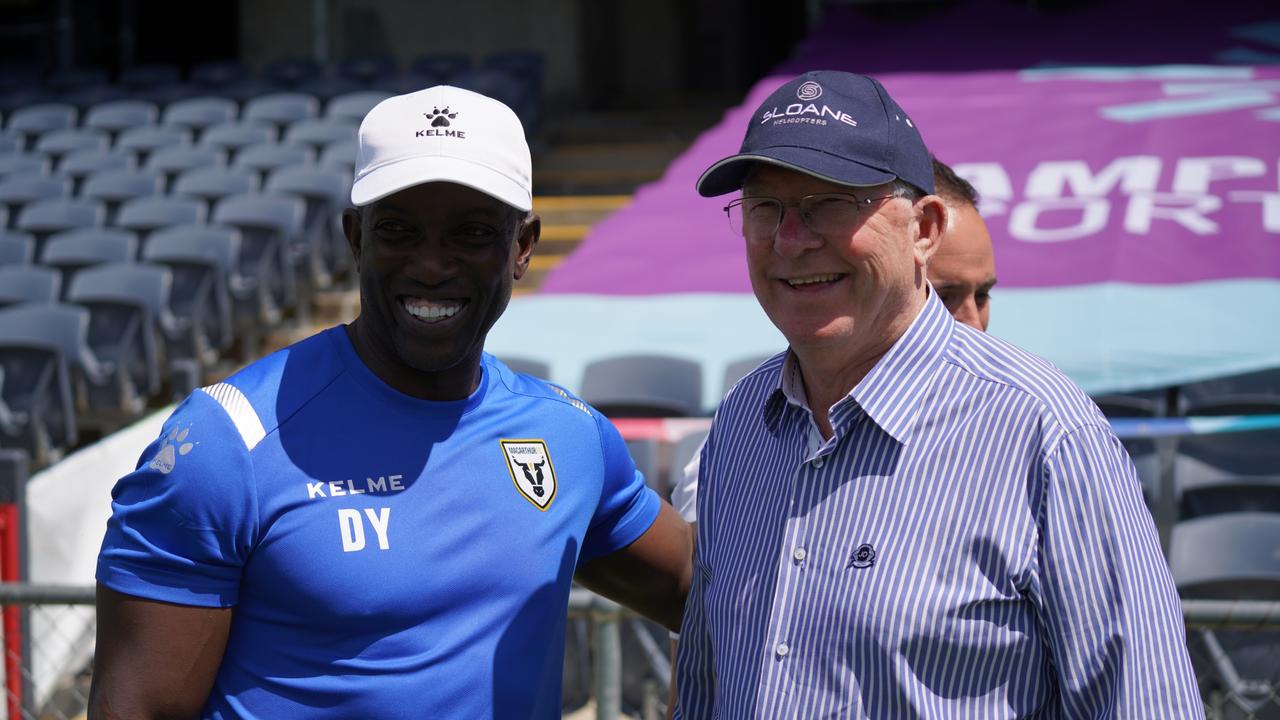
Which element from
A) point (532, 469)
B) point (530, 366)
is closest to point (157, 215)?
point (530, 366)

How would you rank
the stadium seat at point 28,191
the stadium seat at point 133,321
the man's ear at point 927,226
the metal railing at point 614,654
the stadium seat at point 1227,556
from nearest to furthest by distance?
the man's ear at point 927,226 < the metal railing at point 614,654 < the stadium seat at point 1227,556 < the stadium seat at point 133,321 < the stadium seat at point 28,191

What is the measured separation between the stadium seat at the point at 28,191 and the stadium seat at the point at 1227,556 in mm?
8318

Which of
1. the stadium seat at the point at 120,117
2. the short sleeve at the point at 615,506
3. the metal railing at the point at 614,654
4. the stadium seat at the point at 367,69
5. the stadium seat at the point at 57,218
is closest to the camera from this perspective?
the short sleeve at the point at 615,506

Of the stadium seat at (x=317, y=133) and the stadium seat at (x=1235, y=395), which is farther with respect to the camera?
the stadium seat at (x=317, y=133)

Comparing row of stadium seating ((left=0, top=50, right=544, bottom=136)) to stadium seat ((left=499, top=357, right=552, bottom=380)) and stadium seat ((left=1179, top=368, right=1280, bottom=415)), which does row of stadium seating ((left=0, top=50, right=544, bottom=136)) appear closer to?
stadium seat ((left=499, top=357, right=552, bottom=380))

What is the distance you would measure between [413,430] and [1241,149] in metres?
7.57

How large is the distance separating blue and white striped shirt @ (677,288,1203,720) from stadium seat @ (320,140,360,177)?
7.84 meters

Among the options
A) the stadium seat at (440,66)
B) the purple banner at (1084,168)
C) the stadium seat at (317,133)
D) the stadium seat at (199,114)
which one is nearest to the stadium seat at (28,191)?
the stadium seat at (199,114)

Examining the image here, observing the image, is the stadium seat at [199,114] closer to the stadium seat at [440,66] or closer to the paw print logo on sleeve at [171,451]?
the stadium seat at [440,66]

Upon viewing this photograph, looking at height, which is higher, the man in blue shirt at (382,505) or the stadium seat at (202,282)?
the man in blue shirt at (382,505)

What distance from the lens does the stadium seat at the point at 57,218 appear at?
8.79 metres

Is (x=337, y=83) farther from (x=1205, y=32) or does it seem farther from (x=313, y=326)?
(x=1205, y=32)

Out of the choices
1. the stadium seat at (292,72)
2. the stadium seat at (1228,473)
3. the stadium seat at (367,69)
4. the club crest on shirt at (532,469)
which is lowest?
the stadium seat at (1228,473)

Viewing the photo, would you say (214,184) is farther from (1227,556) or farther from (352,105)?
(1227,556)
